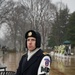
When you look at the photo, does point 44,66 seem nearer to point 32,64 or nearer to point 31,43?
point 32,64

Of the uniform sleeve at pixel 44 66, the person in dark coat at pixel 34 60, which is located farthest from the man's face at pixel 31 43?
the uniform sleeve at pixel 44 66

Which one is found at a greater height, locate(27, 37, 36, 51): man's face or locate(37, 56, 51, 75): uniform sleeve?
locate(27, 37, 36, 51): man's face

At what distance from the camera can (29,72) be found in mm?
3586

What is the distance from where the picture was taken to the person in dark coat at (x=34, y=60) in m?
3.49

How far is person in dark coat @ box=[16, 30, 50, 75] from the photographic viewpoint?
11.5 feet

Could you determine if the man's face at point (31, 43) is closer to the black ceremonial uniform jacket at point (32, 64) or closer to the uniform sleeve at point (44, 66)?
the black ceremonial uniform jacket at point (32, 64)

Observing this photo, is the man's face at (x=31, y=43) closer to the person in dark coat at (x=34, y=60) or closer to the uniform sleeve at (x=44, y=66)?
the person in dark coat at (x=34, y=60)

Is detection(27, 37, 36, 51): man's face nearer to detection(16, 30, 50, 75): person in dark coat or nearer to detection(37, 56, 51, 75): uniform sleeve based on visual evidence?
detection(16, 30, 50, 75): person in dark coat

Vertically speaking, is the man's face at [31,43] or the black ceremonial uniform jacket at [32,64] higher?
the man's face at [31,43]

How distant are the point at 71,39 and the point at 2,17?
13.0 meters

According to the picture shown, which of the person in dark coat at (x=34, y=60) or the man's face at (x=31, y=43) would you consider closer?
the person in dark coat at (x=34, y=60)

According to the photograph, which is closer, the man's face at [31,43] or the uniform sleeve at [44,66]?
the uniform sleeve at [44,66]

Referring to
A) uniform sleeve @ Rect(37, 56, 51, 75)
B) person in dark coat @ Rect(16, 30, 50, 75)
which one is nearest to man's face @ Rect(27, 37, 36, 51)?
person in dark coat @ Rect(16, 30, 50, 75)

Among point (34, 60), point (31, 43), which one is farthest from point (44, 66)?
point (31, 43)
